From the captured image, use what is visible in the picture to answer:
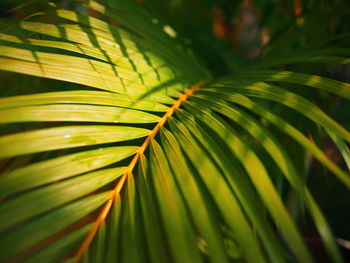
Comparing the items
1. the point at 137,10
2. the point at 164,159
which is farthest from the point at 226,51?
the point at 164,159

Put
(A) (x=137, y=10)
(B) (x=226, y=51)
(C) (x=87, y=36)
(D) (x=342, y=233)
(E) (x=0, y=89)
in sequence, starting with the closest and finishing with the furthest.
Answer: (C) (x=87, y=36) → (A) (x=137, y=10) → (D) (x=342, y=233) → (E) (x=0, y=89) → (B) (x=226, y=51)

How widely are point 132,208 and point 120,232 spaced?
0.03m

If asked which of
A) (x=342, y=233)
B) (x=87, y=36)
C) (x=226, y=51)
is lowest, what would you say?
(x=342, y=233)

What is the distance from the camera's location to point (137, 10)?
2.18 ft

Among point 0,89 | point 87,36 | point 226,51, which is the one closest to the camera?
point 87,36

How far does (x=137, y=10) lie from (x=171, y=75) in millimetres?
247

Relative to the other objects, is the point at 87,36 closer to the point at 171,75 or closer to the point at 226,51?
the point at 171,75

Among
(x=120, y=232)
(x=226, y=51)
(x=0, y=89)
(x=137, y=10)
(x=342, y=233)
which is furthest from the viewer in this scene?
(x=226, y=51)

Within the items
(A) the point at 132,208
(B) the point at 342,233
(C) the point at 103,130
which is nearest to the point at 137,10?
(C) the point at 103,130

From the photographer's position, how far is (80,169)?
0.32 meters

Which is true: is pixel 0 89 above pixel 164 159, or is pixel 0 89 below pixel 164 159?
above

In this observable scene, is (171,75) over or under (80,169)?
over

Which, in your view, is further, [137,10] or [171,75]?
[137,10]

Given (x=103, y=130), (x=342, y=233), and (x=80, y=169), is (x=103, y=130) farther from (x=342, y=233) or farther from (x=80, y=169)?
(x=342, y=233)
